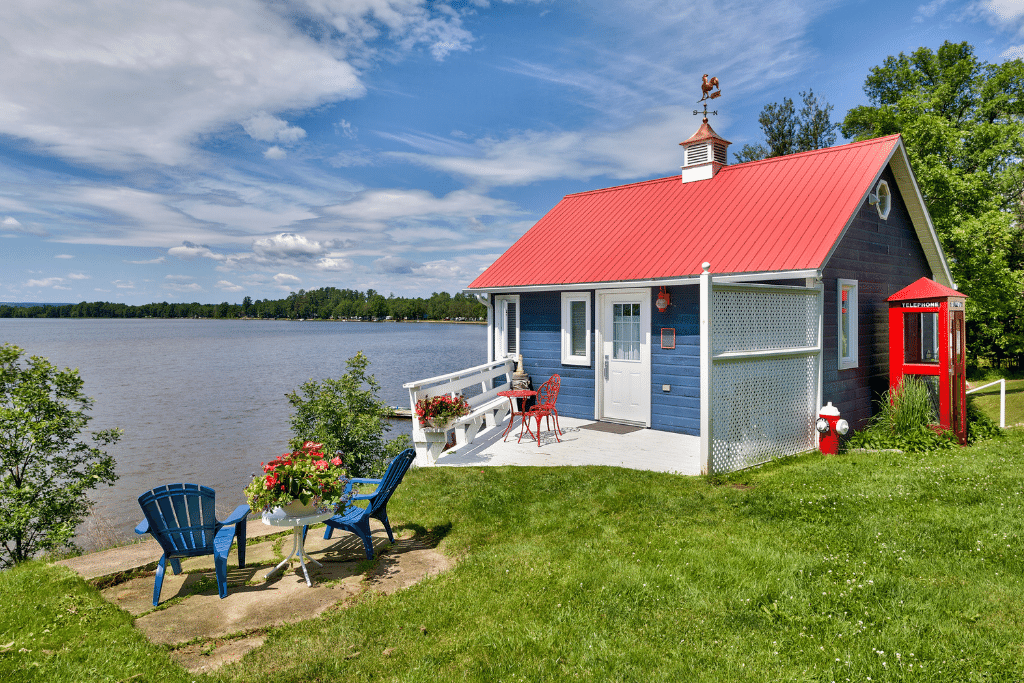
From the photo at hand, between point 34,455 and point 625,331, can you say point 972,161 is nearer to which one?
point 625,331

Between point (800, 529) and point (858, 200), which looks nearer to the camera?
point (800, 529)

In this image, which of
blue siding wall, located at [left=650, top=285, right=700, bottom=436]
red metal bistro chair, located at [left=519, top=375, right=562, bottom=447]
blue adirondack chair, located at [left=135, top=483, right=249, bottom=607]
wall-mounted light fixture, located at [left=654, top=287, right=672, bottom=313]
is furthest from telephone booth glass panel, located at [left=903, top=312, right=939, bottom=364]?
blue adirondack chair, located at [left=135, top=483, right=249, bottom=607]

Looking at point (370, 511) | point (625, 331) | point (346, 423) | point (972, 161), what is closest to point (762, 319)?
point (625, 331)

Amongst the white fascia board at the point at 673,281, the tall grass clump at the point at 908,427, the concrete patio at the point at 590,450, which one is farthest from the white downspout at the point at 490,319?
the tall grass clump at the point at 908,427

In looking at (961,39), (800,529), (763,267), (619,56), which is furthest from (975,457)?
(961,39)

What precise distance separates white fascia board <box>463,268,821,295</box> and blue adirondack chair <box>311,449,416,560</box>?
5.21 meters

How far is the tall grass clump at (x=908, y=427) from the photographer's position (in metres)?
9.30

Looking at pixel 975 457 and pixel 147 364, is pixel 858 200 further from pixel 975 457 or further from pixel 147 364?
pixel 147 364

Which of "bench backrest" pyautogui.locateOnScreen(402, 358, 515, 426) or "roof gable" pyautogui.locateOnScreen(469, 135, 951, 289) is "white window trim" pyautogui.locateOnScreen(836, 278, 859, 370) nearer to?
"roof gable" pyautogui.locateOnScreen(469, 135, 951, 289)

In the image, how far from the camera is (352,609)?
432 centimetres

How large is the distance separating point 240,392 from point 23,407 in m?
23.1

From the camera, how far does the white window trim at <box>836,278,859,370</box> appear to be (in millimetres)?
9789

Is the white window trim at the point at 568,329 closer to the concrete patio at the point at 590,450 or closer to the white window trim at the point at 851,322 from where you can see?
the concrete patio at the point at 590,450

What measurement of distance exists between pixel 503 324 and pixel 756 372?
6052 millimetres
